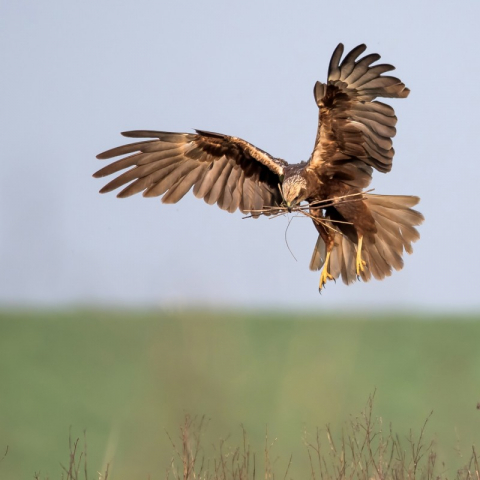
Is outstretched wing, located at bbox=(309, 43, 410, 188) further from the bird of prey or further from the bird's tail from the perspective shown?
the bird's tail

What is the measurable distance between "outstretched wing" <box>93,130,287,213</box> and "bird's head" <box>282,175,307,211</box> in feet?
2.90

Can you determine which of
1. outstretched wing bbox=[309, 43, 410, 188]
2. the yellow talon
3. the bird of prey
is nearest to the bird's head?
the bird of prey

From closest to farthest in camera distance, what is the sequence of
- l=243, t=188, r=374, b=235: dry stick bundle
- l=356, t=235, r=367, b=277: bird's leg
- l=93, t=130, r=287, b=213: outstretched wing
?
l=243, t=188, r=374, b=235: dry stick bundle < l=356, t=235, r=367, b=277: bird's leg < l=93, t=130, r=287, b=213: outstretched wing

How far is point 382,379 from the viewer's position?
57.6 feet

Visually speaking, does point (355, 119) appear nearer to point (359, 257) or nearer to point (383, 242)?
point (359, 257)

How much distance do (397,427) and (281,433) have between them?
1757 mm

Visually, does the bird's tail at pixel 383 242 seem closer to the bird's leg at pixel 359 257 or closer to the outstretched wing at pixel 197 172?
the bird's leg at pixel 359 257

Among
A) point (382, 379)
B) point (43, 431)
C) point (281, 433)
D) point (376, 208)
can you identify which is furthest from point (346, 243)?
point (382, 379)

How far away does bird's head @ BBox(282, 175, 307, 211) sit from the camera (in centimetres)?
695

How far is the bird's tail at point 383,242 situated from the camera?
8148mm

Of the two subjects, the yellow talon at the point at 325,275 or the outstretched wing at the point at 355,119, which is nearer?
the outstretched wing at the point at 355,119

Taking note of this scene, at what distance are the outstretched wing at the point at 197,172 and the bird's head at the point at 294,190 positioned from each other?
885 mm

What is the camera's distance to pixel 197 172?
27.1 feet

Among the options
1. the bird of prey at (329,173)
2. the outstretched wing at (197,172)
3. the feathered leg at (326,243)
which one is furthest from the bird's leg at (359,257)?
the outstretched wing at (197,172)
